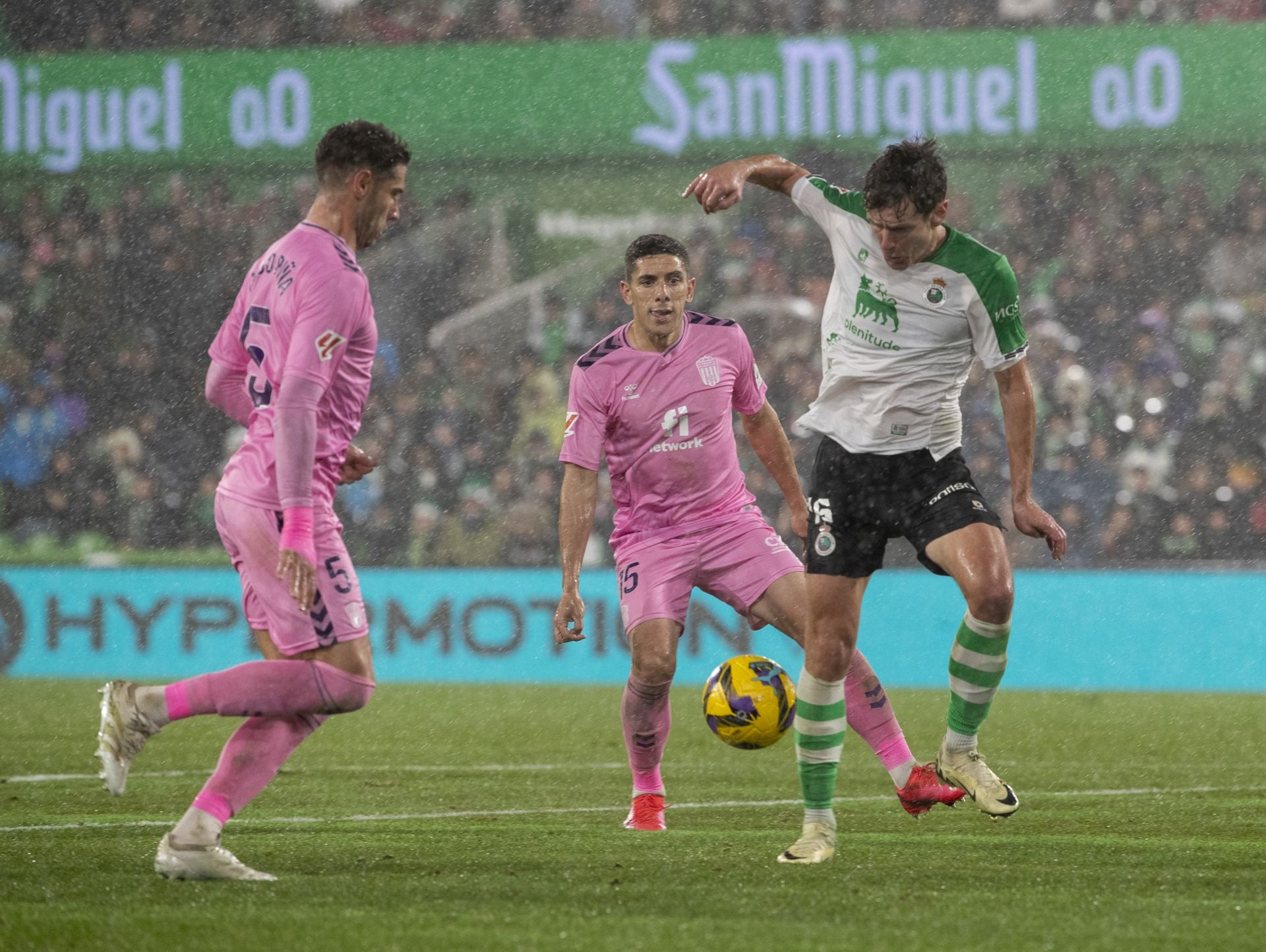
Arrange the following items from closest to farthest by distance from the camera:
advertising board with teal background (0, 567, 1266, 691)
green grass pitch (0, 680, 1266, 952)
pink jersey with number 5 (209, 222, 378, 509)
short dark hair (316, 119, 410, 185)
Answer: green grass pitch (0, 680, 1266, 952)
pink jersey with number 5 (209, 222, 378, 509)
short dark hair (316, 119, 410, 185)
advertising board with teal background (0, 567, 1266, 691)

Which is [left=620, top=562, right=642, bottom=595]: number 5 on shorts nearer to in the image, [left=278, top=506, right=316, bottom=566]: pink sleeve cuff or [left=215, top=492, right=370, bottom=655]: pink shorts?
[left=215, top=492, right=370, bottom=655]: pink shorts

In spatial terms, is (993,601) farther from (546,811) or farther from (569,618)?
(546,811)

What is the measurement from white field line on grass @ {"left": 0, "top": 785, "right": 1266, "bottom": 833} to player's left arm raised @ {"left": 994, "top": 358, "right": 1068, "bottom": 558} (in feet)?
7.11

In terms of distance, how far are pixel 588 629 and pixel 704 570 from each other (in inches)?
285

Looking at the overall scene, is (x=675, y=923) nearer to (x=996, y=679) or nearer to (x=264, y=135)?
(x=996, y=679)

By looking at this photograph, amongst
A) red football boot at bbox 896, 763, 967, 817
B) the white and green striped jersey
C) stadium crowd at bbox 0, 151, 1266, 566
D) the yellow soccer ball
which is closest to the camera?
the white and green striped jersey

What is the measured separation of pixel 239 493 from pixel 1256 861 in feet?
10.3

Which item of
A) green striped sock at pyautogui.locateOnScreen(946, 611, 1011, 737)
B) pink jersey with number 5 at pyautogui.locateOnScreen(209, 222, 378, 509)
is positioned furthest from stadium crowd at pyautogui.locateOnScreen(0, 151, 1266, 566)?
pink jersey with number 5 at pyautogui.locateOnScreen(209, 222, 378, 509)

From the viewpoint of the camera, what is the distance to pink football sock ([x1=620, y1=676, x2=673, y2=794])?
6414mm

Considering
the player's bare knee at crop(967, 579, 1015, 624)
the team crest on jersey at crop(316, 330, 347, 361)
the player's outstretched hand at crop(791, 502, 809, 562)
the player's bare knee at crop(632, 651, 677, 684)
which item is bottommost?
the player's bare knee at crop(632, 651, 677, 684)

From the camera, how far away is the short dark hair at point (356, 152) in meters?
4.90

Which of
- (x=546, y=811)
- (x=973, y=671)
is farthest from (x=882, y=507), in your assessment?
(x=546, y=811)

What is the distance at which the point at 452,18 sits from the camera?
18094 millimetres

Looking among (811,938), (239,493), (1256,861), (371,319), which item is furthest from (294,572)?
(1256,861)
